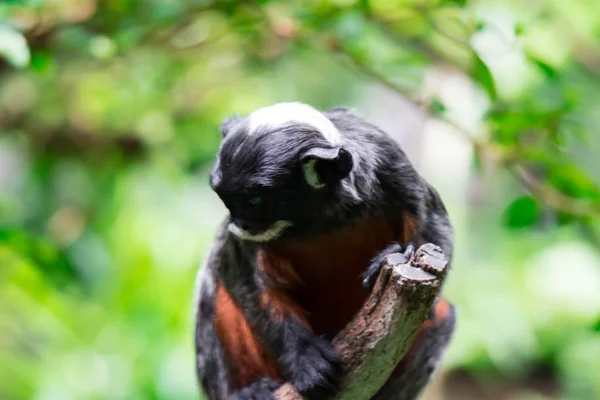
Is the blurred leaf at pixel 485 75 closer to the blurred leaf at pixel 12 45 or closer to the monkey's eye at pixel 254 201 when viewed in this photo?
the monkey's eye at pixel 254 201

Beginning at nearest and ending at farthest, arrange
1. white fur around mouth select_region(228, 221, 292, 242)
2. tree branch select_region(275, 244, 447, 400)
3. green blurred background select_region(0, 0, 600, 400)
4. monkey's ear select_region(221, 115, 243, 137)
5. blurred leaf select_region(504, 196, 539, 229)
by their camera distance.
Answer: tree branch select_region(275, 244, 447, 400)
white fur around mouth select_region(228, 221, 292, 242)
monkey's ear select_region(221, 115, 243, 137)
blurred leaf select_region(504, 196, 539, 229)
green blurred background select_region(0, 0, 600, 400)

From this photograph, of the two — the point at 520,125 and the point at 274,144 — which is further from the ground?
the point at 274,144

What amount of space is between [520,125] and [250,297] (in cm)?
125

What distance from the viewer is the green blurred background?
3070 millimetres

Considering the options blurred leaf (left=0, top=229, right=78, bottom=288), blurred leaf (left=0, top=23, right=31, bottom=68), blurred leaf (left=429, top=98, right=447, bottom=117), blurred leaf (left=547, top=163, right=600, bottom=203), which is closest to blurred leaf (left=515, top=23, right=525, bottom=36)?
blurred leaf (left=429, top=98, right=447, bottom=117)

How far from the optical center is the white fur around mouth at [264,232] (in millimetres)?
2031

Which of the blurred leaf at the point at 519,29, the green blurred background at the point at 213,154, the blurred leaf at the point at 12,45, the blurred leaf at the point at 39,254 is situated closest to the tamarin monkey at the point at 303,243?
the blurred leaf at the point at 519,29

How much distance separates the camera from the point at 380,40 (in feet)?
14.3

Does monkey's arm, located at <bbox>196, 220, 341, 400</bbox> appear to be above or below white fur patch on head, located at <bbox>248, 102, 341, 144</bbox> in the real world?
below

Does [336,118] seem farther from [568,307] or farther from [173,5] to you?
[568,307]

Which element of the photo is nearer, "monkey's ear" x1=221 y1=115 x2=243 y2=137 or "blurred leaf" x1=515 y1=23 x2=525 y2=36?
"monkey's ear" x1=221 y1=115 x2=243 y2=137

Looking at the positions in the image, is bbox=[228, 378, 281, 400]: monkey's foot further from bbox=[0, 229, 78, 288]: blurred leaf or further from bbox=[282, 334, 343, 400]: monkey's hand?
bbox=[0, 229, 78, 288]: blurred leaf

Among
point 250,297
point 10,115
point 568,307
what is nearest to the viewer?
point 250,297

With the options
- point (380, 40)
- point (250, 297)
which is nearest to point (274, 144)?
point (250, 297)
